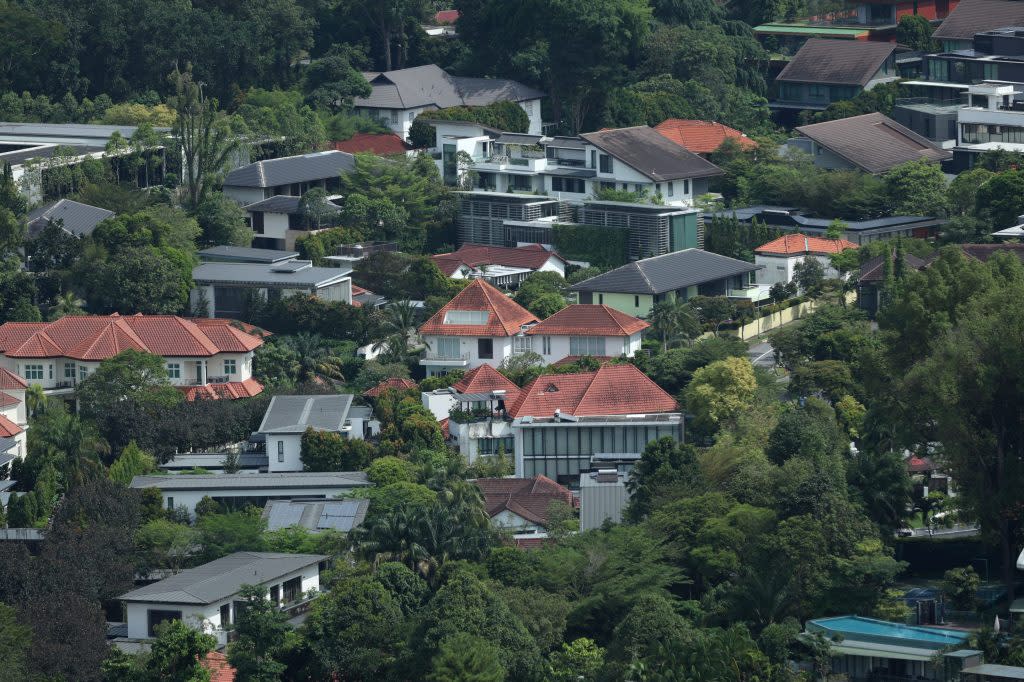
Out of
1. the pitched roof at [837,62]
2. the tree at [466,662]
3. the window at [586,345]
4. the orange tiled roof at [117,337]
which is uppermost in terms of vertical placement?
the pitched roof at [837,62]

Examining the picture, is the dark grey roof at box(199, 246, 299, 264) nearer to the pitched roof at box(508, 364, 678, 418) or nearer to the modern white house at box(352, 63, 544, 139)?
the pitched roof at box(508, 364, 678, 418)

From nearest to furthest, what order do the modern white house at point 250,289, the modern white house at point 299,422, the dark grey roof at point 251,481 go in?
the dark grey roof at point 251,481 → the modern white house at point 299,422 → the modern white house at point 250,289

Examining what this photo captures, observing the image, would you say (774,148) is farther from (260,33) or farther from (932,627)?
(932,627)

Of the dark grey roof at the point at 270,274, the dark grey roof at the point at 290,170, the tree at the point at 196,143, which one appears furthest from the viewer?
the dark grey roof at the point at 290,170

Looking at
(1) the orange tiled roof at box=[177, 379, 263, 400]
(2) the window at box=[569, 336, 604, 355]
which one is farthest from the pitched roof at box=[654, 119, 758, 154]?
(1) the orange tiled roof at box=[177, 379, 263, 400]

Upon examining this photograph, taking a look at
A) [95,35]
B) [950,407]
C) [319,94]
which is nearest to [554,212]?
[319,94]

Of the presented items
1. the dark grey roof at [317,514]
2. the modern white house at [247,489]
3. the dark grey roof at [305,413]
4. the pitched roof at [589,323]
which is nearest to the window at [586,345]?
the pitched roof at [589,323]

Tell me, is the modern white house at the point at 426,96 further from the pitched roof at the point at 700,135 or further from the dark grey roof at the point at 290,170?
the dark grey roof at the point at 290,170
